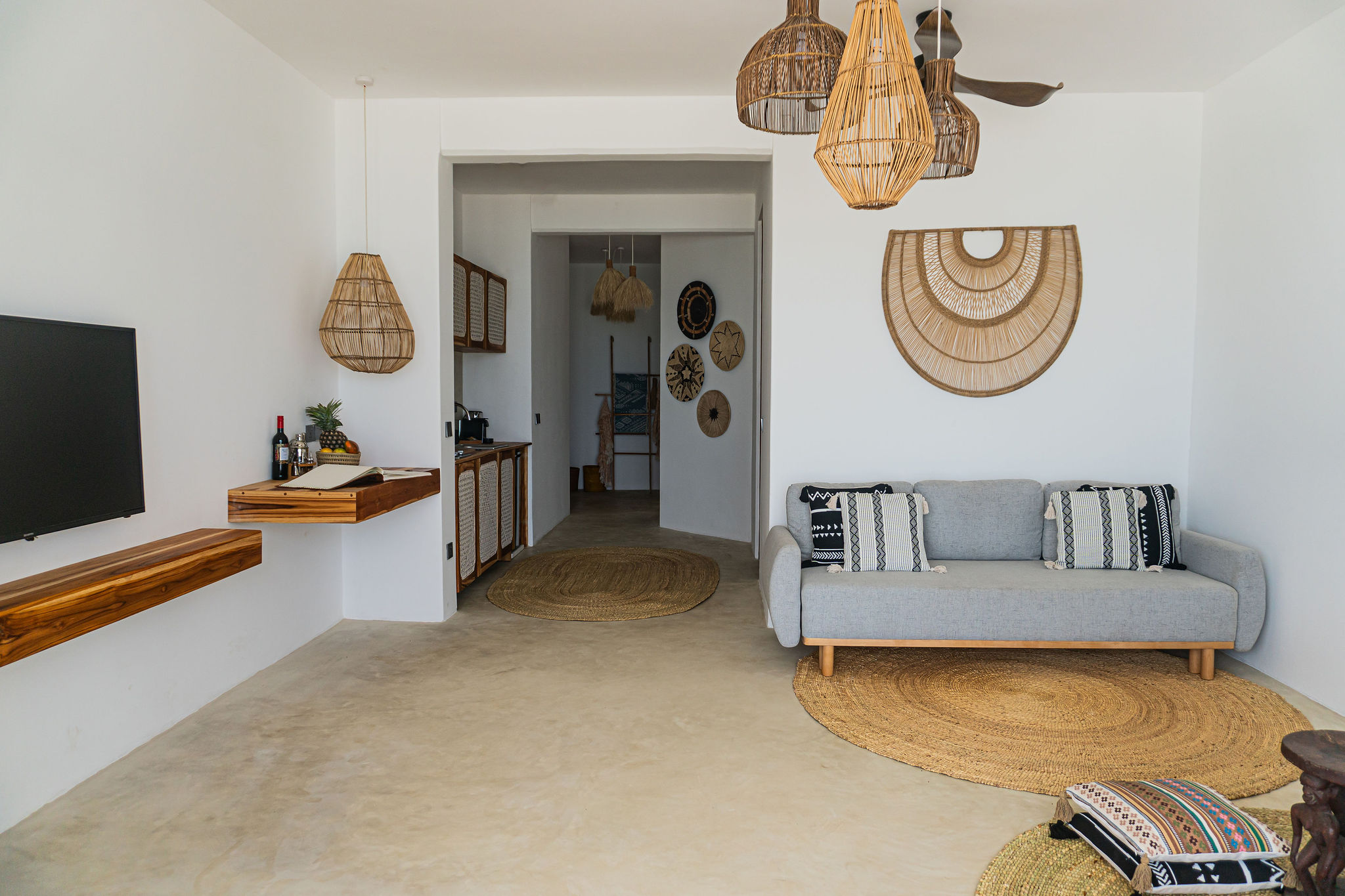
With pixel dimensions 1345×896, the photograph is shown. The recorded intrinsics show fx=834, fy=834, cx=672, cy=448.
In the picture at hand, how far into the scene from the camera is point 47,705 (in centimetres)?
243

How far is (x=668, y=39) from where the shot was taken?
3449 millimetres

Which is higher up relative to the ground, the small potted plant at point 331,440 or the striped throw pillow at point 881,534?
the small potted plant at point 331,440

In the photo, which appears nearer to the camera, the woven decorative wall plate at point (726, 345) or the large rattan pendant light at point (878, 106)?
the large rattan pendant light at point (878, 106)

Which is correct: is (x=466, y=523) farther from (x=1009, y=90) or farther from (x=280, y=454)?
(x=1009, y=90)

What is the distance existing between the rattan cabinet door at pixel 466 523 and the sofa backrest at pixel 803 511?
6.26 feet

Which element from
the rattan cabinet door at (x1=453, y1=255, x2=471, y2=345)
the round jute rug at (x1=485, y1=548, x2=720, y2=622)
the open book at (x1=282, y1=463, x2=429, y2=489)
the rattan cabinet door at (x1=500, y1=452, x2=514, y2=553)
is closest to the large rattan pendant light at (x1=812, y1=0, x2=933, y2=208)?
the open book at (x1=282, y1=463, x2=429, y2=489)

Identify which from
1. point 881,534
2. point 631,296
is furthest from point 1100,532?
point 631,296

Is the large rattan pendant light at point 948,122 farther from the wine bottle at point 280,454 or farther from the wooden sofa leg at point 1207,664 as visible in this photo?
the wine bottle at point 280,454

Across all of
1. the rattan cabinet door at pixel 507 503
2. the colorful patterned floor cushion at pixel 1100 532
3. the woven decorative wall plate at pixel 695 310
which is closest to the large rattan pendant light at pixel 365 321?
the rattan cabinet door at pixel 507 503

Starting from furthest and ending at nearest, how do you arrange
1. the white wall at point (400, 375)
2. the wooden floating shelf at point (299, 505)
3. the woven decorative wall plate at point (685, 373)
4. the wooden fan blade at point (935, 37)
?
the woven decorative wall plate at point (685, 373) → the white wall at point (400, 375) → the wooden floating shelf at point (299, 505) → the wooden fan blade at point (935, 37)

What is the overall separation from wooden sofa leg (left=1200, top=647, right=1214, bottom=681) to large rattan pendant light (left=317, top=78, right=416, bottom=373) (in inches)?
150

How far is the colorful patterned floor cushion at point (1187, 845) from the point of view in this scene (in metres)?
1.92

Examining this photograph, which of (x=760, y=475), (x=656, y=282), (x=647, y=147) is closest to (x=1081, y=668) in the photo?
(x=760, y=475)

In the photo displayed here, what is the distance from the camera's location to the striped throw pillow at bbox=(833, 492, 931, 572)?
144 inches
